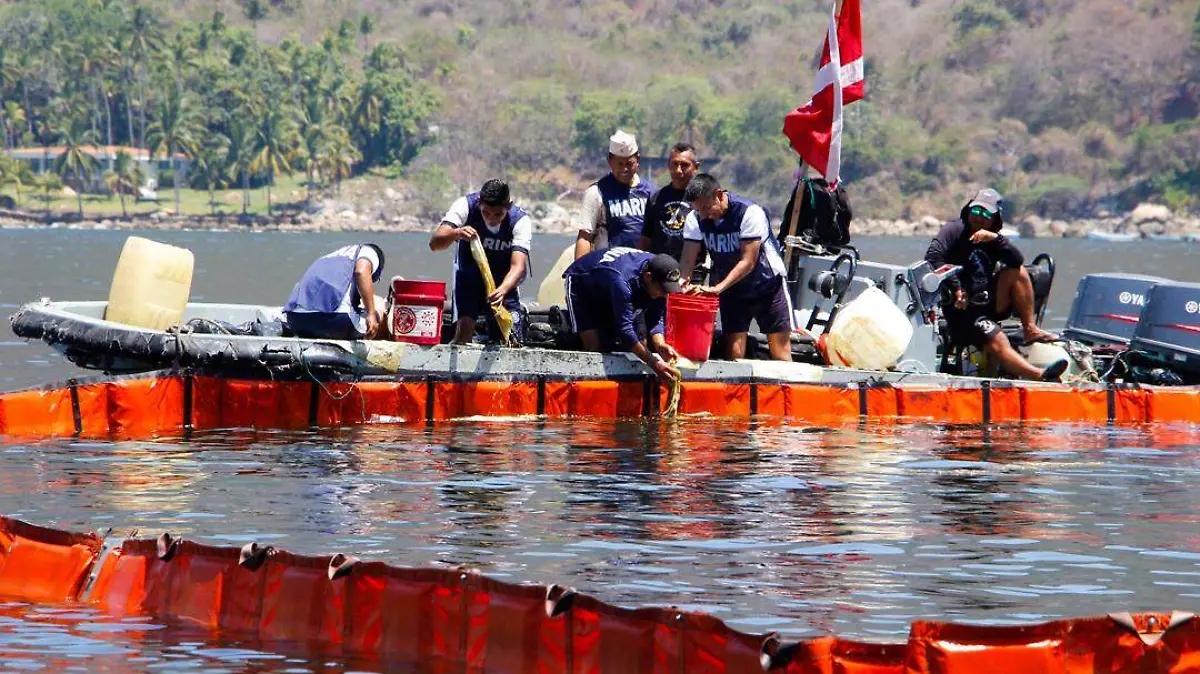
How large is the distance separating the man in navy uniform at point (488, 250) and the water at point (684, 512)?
983 millimetres

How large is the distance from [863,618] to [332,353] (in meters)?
7.45

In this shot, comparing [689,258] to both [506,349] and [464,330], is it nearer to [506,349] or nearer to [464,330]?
[506,349]

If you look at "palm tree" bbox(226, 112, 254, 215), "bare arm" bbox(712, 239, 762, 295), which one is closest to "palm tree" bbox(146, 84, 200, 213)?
"palm tree" bbox(226, 112, 254, 215)

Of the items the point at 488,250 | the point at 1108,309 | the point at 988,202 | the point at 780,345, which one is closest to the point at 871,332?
the point at 780,345

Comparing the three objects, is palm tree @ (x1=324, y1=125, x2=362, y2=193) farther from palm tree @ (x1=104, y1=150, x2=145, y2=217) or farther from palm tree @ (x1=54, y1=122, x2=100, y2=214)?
palm tree @ (x1=54, y1=122, x2=100, y2=214)

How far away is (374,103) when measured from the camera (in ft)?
627

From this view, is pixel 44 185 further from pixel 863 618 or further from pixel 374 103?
pixel 863 618

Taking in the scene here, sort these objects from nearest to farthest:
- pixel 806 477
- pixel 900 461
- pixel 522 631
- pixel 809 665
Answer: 1. pixel 809 665
2. pixel 522 631
3. pixel 806 477
4. pixel 900 461

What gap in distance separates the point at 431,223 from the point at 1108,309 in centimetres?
17073

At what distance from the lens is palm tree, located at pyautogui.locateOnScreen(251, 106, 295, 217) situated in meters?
174

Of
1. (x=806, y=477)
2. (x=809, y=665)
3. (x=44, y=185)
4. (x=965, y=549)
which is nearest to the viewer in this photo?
(x=809, y=665)

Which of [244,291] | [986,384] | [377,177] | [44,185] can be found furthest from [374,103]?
[986,384]

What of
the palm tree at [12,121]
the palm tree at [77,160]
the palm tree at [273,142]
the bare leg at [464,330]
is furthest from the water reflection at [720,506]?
the palm tree at [12,121]

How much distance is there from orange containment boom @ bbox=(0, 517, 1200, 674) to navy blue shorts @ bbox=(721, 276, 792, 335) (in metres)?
8.14
